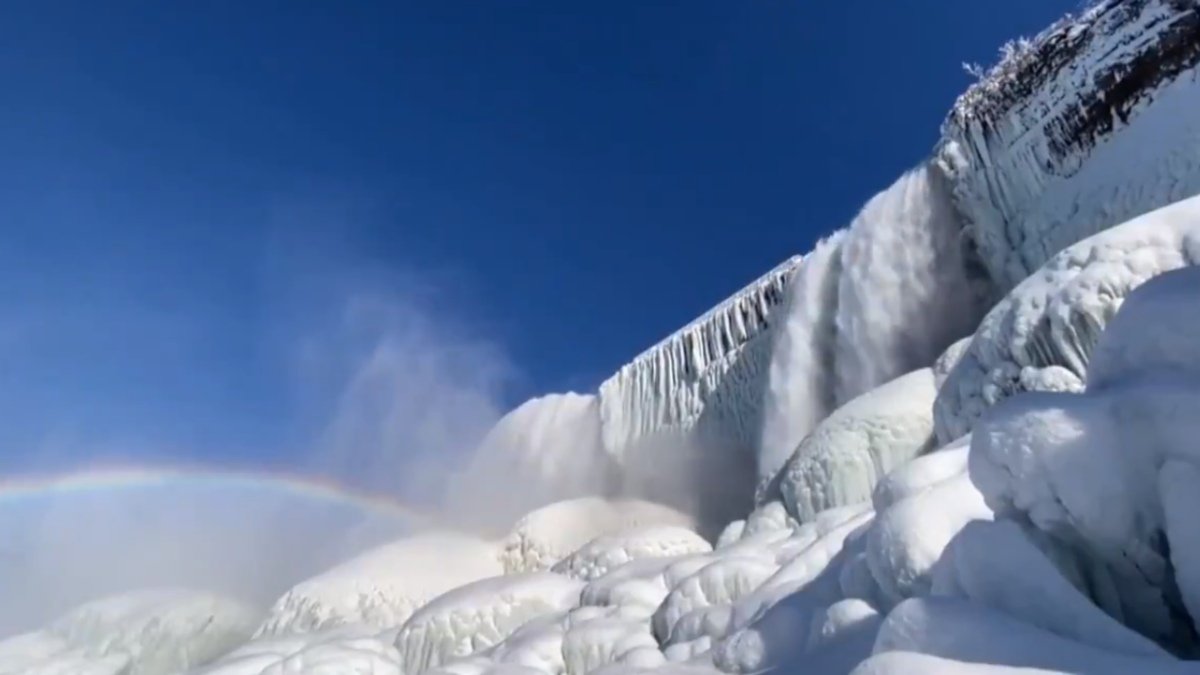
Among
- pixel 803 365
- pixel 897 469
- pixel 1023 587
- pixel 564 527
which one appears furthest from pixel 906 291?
pixel 1023 587

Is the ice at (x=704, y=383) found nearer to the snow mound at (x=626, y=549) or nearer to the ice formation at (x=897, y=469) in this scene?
the ice formation at (x=897, y=469)

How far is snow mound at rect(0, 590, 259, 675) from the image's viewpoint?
13.6 meters

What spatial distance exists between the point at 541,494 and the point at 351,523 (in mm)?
5444

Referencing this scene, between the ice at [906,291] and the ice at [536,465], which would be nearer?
the ice at [906,291]

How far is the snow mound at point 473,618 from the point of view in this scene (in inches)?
324

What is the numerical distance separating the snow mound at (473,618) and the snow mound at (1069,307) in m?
4.04

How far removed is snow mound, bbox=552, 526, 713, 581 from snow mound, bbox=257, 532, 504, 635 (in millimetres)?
2831

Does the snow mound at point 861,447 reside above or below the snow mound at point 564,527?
below

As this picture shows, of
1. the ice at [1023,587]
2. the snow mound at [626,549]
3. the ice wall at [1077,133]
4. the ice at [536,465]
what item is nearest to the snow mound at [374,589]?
the snow mound at [626,549]

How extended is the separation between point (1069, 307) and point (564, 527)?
990 centimetres

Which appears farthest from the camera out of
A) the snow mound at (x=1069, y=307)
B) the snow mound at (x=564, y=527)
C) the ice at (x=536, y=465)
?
the ice at (x=536, y=465)

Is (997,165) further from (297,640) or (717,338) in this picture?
(297,640)

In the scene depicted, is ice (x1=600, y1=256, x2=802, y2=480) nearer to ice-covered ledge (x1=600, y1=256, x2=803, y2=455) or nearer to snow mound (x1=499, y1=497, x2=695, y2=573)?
ice-covered ledge (x1=600, y1=256, x2=803, y2=455)

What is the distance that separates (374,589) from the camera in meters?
12.7
